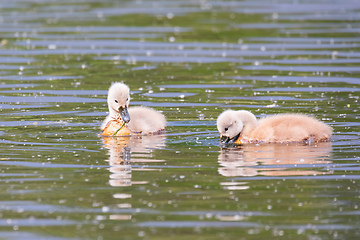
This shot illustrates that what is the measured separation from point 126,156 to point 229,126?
143cm

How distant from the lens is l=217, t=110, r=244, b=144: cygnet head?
10313 mm

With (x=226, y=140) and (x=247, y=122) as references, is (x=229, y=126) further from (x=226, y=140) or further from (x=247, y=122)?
(x=247, y=122)

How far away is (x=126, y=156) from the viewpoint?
381 inches

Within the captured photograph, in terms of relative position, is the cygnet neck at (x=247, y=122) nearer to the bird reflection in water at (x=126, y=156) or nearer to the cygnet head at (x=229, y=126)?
the cygnet head at (x=229, y=126)

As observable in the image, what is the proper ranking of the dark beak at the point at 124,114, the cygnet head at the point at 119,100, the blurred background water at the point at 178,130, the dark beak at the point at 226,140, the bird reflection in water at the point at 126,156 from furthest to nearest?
the cygnet head at the point at 119,100 < the dark beak at the point at 124,114 < the dark beak at the point at 226,140 < the bird reflection in water at the point at 126,156 < the blurred background water at the point at 178,130

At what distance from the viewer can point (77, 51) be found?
19.1 meters

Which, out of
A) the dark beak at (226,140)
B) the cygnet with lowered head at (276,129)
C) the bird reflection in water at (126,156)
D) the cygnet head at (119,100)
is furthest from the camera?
the cygnet head at (119,100)

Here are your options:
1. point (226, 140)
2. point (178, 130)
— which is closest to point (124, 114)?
point (178, 130)

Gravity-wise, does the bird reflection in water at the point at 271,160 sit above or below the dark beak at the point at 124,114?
below

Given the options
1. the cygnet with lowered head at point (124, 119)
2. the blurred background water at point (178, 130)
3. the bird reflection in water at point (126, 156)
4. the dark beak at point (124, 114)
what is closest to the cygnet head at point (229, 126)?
the blurred background water at point (178, 130)

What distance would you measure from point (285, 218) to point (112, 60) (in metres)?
11.2

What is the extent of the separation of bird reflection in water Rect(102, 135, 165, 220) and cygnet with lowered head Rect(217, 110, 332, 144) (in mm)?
843

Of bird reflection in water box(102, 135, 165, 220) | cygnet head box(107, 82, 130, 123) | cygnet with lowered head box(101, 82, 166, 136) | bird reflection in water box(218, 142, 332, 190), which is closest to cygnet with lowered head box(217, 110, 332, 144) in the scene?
bird reflection in water box(218, 142, 332, 190)

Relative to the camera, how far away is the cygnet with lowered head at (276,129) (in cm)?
1023
